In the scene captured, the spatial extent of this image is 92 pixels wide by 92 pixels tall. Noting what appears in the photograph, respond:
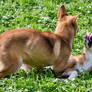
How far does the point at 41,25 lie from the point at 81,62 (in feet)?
8.39

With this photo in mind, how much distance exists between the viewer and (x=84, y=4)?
11.0 metres

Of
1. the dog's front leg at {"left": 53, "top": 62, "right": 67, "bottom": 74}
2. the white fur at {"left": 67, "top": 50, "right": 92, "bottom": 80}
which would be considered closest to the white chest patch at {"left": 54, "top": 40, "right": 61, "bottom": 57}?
the dog's front leg at {"left": 53, "top": 62, "right": 67, "bottom": 74}

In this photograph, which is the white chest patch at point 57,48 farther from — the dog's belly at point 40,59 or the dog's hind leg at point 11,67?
the dog's hind leg at point 11,67

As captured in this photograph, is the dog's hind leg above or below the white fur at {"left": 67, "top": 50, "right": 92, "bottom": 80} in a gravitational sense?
above

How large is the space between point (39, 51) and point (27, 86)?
929 millimetres

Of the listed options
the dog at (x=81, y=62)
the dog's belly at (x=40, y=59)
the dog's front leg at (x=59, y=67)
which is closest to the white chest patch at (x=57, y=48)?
the dog's belly at (x=40, y=59)

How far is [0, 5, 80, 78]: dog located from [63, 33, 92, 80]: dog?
181 mm

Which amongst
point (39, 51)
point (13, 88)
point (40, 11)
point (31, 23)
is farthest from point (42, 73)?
point (40, 11)

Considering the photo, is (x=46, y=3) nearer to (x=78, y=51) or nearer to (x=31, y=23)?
(x=31, y=23)

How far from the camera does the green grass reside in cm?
660

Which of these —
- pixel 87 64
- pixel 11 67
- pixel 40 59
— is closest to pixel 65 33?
pixel 87 64

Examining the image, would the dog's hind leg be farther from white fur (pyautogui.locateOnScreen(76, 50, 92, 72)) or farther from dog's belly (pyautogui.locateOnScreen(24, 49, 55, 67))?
white fur (pyautogui.locateOnScreen(76, 50, 92, 72))

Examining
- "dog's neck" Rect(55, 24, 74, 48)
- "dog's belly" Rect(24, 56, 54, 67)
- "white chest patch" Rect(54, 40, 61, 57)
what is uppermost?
"dog's neck" Rect(55, 24, 74, 48)

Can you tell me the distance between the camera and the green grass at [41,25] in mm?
6602
